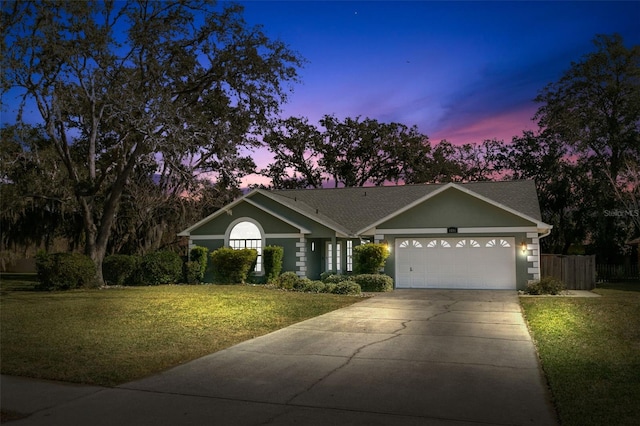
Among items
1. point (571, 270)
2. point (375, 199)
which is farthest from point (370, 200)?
point (571, 270)

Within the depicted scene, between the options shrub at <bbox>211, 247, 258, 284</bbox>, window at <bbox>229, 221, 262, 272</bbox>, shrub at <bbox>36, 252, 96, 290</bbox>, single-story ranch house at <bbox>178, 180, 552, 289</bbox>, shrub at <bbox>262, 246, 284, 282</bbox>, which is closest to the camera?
shrub at <bbox>36, 252, 96, 290</bbox>

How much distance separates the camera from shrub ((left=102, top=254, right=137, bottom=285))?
2608 centimetres

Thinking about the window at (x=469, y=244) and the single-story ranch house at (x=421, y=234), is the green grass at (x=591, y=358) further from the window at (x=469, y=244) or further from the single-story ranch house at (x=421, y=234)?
the window at (x=469, y=244)

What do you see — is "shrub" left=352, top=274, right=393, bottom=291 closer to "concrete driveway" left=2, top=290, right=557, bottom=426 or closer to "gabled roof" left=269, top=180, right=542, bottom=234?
"gabled roof" left=269, top=180, right=542, bottom=234

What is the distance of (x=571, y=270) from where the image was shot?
24188mm

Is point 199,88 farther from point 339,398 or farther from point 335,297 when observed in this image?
point 339,398

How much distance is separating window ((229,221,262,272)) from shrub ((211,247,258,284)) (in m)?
1.24

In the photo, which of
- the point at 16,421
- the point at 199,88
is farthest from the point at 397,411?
the point at 199,88

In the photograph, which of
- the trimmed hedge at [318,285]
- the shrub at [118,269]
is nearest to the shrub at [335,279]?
the trimmed hedge at [318,285]

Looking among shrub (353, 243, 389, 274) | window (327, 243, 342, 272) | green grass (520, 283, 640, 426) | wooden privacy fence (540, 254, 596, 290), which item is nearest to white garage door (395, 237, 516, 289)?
shrub (353, 243, 389, 274)

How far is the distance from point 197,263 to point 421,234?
1078cm

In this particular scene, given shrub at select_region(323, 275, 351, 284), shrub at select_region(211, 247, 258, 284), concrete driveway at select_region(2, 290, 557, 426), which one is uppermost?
shrub at select_region(211, 247, 258, 284)

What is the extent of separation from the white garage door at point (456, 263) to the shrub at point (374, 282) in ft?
5.23

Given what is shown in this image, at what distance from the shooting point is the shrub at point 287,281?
75.5 ft
